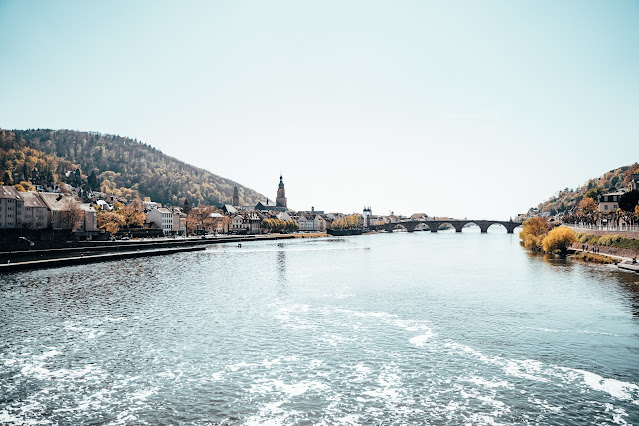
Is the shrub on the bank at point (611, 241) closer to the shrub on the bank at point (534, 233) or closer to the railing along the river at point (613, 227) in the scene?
the railing along the river at point (613, 227)

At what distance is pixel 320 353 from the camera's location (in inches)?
1050

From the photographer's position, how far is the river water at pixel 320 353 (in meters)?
19.6

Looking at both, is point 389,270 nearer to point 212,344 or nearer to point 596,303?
point 596,303

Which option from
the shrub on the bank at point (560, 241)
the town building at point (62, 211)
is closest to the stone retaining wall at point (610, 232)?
the shrub on the bank at point (560, 241)

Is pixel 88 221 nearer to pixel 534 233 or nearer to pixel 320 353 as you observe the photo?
pixel 534 233

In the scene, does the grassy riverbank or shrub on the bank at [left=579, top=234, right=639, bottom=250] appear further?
shrub on the bank at [left=579, top=234, right=639, bottom=250]

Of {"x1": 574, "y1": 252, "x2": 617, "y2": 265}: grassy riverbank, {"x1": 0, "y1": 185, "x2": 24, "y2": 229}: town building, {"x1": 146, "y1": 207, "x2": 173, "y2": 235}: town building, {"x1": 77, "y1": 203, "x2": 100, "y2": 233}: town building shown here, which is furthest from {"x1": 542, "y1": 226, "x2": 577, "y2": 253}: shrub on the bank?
{"x1": 146, "y1": 207, "x2": 173, "y2": 235}: town building

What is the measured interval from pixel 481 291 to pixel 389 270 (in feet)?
66.7

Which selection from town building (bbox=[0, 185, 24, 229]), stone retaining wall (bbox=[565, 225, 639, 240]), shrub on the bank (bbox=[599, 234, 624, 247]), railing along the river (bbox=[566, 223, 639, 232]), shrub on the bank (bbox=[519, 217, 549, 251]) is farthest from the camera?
shrub on the bank (bbox=[519, 217, 549, 251])

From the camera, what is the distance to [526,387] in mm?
21719

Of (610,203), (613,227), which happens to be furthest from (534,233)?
(613,227)

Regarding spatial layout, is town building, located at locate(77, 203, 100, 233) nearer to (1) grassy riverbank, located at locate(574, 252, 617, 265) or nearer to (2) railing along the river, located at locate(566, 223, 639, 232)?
(1) grassy riverbank, located at locate(574, 252, 617, 265)

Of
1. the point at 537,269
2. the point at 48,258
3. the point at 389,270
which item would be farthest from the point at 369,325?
the point at 48,258

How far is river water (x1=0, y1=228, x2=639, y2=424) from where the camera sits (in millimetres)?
19594
